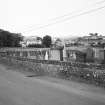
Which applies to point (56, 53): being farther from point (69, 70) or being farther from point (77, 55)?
point (69, 70)

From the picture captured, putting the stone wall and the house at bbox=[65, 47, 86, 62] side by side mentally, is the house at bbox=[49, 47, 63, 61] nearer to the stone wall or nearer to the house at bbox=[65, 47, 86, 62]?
the house at bbox=[65, 47, 86, 62]

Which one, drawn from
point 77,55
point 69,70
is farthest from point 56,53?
point 69,70

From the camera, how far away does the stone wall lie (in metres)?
10.3

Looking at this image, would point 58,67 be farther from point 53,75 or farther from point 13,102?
point 13,102

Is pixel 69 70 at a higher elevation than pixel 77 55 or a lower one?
lower

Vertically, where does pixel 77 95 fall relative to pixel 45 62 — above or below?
below

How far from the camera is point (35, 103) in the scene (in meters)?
6.50

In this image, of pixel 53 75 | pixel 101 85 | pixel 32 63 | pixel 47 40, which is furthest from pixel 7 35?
pixel 101 85

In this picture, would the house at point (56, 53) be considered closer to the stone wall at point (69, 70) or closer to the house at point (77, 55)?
the house at point (77, 55)

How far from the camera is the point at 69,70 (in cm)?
1246

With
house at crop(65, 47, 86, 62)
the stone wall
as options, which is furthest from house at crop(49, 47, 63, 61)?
the stone wall

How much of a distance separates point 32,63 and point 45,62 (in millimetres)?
2186

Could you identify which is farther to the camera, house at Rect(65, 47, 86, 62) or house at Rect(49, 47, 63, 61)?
house at Rect(49, 47, 63, 61)

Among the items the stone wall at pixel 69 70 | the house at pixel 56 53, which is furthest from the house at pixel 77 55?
the stone wall at pixel 69 70
